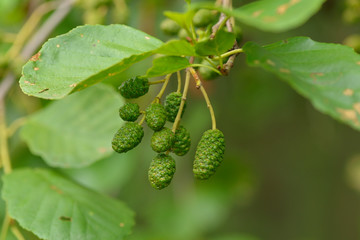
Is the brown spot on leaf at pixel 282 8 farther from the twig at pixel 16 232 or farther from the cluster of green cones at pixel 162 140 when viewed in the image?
the twig at pixel 16 232

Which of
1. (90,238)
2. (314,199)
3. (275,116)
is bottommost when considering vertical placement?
(314,199)

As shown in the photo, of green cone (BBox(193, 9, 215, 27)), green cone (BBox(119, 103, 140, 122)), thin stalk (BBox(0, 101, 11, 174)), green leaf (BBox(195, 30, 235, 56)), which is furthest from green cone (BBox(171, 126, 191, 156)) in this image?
thin stalk (BBox(0, 101, 11, 174))

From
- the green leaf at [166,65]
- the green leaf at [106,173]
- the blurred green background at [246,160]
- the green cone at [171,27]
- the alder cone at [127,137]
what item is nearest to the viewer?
the green leaf at [166,65]

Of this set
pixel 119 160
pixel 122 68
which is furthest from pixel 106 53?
pixel 119 160

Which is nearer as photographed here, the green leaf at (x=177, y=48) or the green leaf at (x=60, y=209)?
the green leaf at (x=177, y=48)

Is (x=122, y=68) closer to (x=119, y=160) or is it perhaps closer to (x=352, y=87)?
(x=352, y=87)

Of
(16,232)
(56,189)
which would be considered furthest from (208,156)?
(16,232)

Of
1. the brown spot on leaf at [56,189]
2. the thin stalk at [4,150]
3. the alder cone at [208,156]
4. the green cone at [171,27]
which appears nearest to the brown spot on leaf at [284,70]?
the alder cone at [208,156]

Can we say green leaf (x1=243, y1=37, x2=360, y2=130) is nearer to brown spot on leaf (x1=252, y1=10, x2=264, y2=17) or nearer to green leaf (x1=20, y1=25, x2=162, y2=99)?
brown spot on leaf (x1=252, y1=10, x2=264, y2=17)
